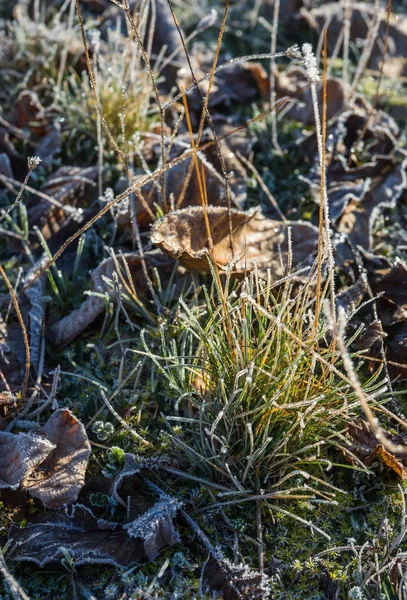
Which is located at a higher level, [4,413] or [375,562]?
[4,413]

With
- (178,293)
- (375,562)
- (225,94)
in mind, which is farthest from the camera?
(225,94)

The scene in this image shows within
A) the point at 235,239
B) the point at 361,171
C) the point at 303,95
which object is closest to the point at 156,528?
the point at 235,239

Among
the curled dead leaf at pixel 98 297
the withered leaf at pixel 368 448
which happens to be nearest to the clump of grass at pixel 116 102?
the curled dead leaf at pixel 98 297

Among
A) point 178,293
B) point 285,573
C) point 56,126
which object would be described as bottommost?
point 285,573

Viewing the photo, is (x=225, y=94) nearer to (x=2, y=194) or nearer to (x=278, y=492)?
(x=2, y=194)

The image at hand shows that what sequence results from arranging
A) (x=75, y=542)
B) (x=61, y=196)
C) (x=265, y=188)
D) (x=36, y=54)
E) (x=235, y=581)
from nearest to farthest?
(x=235, y=581) < (x=75, y=542) < (x=265, y=188) < (x=61, y=196) < (x=36, y=54)

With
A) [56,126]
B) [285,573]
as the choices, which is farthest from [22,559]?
[56,126]

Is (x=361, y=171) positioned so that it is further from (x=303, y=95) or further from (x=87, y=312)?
(x=87, y=312)
